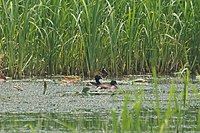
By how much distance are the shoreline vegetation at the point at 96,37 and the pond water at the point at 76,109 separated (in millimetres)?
662

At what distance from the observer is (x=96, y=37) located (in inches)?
353

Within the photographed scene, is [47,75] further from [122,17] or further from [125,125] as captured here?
[125,125]

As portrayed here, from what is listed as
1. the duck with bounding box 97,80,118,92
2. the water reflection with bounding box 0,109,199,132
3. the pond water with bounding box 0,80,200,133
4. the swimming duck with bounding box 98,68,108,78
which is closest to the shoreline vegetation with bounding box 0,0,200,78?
the swimming duck with bounding box 98,68,108,78

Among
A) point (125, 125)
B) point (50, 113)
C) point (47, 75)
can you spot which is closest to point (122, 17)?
point (47, 75)

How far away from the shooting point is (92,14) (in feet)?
29.0

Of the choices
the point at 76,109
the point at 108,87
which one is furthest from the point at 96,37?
the point at 76,109

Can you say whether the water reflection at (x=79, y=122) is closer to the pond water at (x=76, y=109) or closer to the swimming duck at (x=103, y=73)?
the pond water at (x=76, y=109)

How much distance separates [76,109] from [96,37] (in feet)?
9.25

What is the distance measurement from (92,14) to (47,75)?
902 mm

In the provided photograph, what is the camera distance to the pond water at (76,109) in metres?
5.18

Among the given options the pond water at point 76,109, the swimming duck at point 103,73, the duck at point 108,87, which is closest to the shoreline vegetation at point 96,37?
the swimming duck at point 103,73

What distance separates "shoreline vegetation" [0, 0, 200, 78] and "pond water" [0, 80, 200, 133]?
66cm

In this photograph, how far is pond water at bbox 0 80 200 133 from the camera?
17.0 ft

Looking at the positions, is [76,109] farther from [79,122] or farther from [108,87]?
[108,87]
